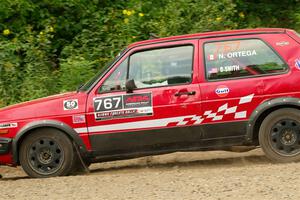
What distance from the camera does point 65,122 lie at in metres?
7.70

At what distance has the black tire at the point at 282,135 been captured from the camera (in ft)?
24.7

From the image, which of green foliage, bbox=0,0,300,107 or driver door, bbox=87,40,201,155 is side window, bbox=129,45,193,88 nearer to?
driver door, bbox=87,40,201,155

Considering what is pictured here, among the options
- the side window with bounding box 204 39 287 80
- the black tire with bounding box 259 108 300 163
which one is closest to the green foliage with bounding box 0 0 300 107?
the side window with bounding box 204 39 287 80

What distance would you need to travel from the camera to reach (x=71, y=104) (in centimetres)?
772

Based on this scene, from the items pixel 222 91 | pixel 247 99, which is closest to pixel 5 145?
pixel 222 91

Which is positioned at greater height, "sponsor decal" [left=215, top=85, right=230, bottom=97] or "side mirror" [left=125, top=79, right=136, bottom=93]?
"side mirror" [left=125, top=79, right=136, bottom=93]

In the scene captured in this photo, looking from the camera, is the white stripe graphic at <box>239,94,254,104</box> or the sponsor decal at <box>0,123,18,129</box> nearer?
the white stripe graphic at <box>239,94,254,104</box>

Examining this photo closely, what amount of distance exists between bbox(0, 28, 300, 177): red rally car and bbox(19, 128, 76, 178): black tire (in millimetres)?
13

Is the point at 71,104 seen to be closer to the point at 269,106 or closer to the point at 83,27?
the point at 269,106

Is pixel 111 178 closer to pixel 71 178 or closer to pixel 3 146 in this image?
pixel 71 178

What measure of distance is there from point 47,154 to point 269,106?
9.47 ft

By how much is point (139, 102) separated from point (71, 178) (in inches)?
49.5

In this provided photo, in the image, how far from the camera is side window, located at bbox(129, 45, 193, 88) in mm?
7652

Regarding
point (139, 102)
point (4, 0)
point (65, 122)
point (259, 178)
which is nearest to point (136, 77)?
point (139, 102)
